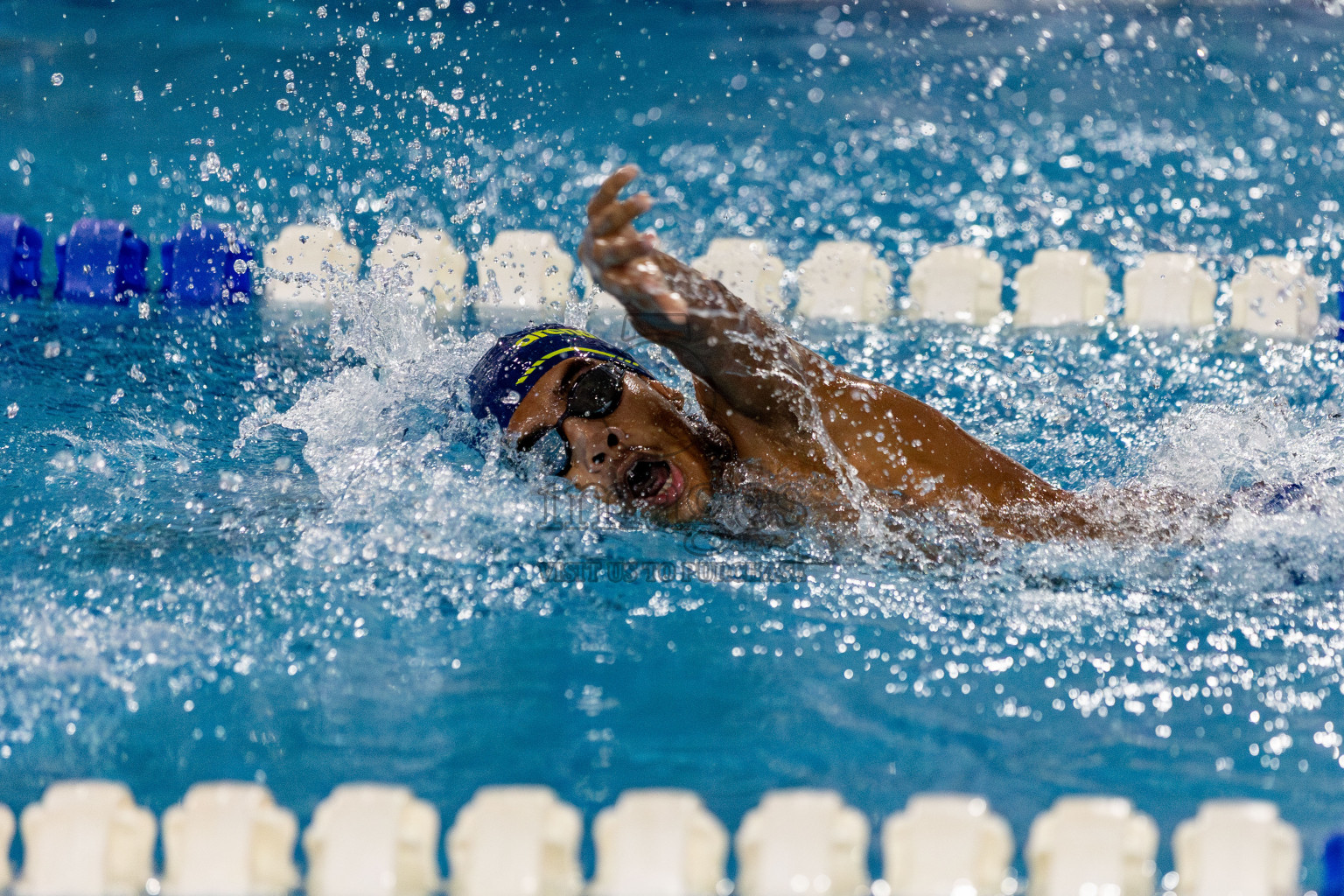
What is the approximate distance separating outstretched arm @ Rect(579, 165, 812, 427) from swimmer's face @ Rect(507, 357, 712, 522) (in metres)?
0.14

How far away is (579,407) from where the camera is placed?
2.31m

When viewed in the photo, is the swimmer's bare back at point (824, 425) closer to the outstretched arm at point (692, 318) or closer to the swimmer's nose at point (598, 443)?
the outstretched arm at point (692, 318)

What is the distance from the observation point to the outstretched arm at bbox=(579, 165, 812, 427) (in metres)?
1.86

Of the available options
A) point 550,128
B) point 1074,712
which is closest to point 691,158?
point 550,128

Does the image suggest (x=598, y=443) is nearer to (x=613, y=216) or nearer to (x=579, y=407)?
(x=579, y=407)

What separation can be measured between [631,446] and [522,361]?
12.3 inches

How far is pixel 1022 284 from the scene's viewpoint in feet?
13.3

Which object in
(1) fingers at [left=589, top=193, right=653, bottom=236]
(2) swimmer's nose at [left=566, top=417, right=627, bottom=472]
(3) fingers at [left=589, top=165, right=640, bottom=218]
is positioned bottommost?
(2) swimmer's nose at [left=566, top=417, right=627, bottom=472]

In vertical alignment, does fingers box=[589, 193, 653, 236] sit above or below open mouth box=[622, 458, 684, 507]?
above

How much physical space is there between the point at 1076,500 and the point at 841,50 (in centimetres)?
431

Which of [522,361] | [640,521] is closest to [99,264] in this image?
Result: [522,361]

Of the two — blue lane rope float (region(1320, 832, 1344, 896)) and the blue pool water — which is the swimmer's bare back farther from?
blue lane rope float (region(1320, 832, 1344, 896))

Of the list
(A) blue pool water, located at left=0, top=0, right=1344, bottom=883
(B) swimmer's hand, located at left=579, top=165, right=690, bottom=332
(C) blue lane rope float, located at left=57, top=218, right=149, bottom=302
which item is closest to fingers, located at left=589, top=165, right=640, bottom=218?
(B) swimmer's hand, located at left=579, top=165, right=690, bottom=332

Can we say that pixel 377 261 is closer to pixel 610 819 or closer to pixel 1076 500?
pixel 1076 500
